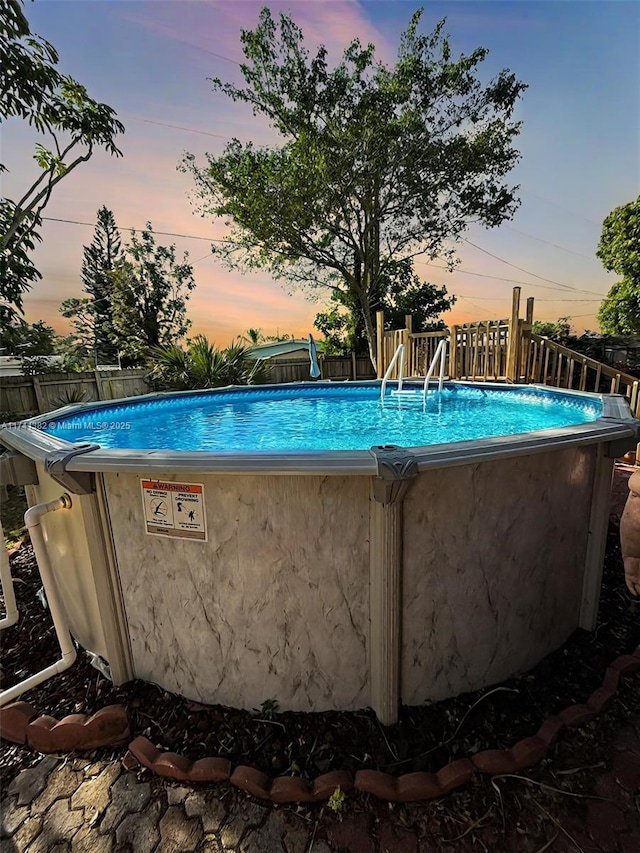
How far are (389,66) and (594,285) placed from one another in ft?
35.1

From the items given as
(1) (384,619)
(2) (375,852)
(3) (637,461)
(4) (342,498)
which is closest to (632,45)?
(3) (637,461)

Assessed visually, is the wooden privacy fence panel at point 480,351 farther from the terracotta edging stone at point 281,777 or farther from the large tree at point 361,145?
the terracotta edging stone at point 281,777

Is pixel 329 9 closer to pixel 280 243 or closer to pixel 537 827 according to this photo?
pixel 280 243

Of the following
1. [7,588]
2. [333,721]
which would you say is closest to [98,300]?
[7,588]

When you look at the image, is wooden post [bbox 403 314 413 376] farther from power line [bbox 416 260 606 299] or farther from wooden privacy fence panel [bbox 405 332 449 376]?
power line [bbox 416 260 606 299]

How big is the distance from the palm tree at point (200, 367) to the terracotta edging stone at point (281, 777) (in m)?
7.32

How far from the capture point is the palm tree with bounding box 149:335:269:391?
8.71m

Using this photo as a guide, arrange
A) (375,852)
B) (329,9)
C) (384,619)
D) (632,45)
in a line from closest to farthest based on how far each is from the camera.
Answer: (375,852), (384,619), (632,45), (329,9)

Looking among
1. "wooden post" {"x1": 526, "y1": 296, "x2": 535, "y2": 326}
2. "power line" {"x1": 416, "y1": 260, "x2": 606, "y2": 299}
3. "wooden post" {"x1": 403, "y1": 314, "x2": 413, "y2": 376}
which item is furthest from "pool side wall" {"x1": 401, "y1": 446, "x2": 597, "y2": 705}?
"power line" {"x1": 416, "y1": 260, "x2": 606, "y2": 299}

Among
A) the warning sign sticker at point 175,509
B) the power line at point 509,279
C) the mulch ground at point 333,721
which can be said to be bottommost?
the mulch ground at point 333,721

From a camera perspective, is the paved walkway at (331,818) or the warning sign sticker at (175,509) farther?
the warning sign sticker at (175,509)

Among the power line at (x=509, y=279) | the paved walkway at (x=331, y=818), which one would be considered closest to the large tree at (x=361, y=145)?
the power line at (x=509, y=279)

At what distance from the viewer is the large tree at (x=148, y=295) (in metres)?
15.0

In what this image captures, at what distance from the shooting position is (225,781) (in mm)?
1527
